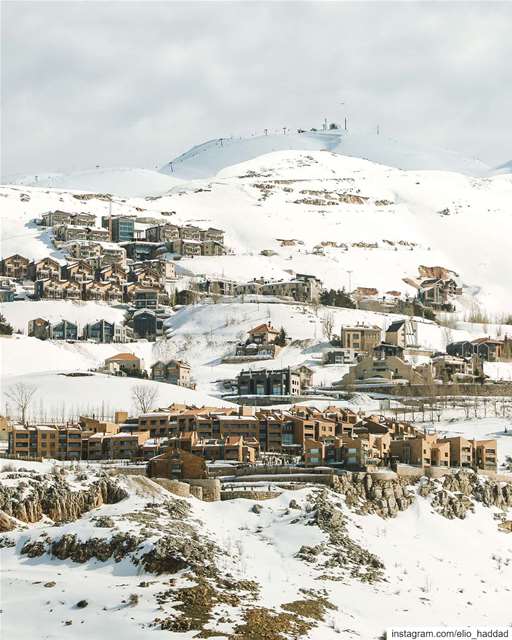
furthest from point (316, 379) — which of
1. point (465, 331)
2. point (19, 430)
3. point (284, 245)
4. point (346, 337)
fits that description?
point (284, 245)

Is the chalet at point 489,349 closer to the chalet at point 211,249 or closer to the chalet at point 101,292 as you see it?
the chalet at point 101,292

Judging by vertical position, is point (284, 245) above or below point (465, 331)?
above

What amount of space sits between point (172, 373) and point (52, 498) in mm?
53808

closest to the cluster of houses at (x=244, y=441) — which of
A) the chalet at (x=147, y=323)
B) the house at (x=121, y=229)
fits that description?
the chalet at (x=147, y=323)

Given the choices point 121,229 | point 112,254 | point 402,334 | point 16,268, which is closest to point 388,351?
point 402,334

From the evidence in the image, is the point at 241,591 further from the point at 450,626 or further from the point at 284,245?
the point at 284,245

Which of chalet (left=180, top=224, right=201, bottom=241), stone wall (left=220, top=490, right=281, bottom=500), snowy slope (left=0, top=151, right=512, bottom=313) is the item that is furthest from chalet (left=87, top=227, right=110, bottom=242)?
stone wall (left=220, top=490, right=281, bottom=500)

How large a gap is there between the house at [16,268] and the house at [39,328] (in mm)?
24532

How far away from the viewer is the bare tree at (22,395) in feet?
273

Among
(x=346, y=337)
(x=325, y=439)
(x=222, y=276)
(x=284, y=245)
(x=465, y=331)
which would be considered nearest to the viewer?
(x=325, y=439)

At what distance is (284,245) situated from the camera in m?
171

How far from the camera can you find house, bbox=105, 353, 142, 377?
107m

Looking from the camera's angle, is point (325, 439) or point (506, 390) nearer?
point (325, 439)

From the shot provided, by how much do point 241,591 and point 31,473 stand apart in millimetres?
16475
